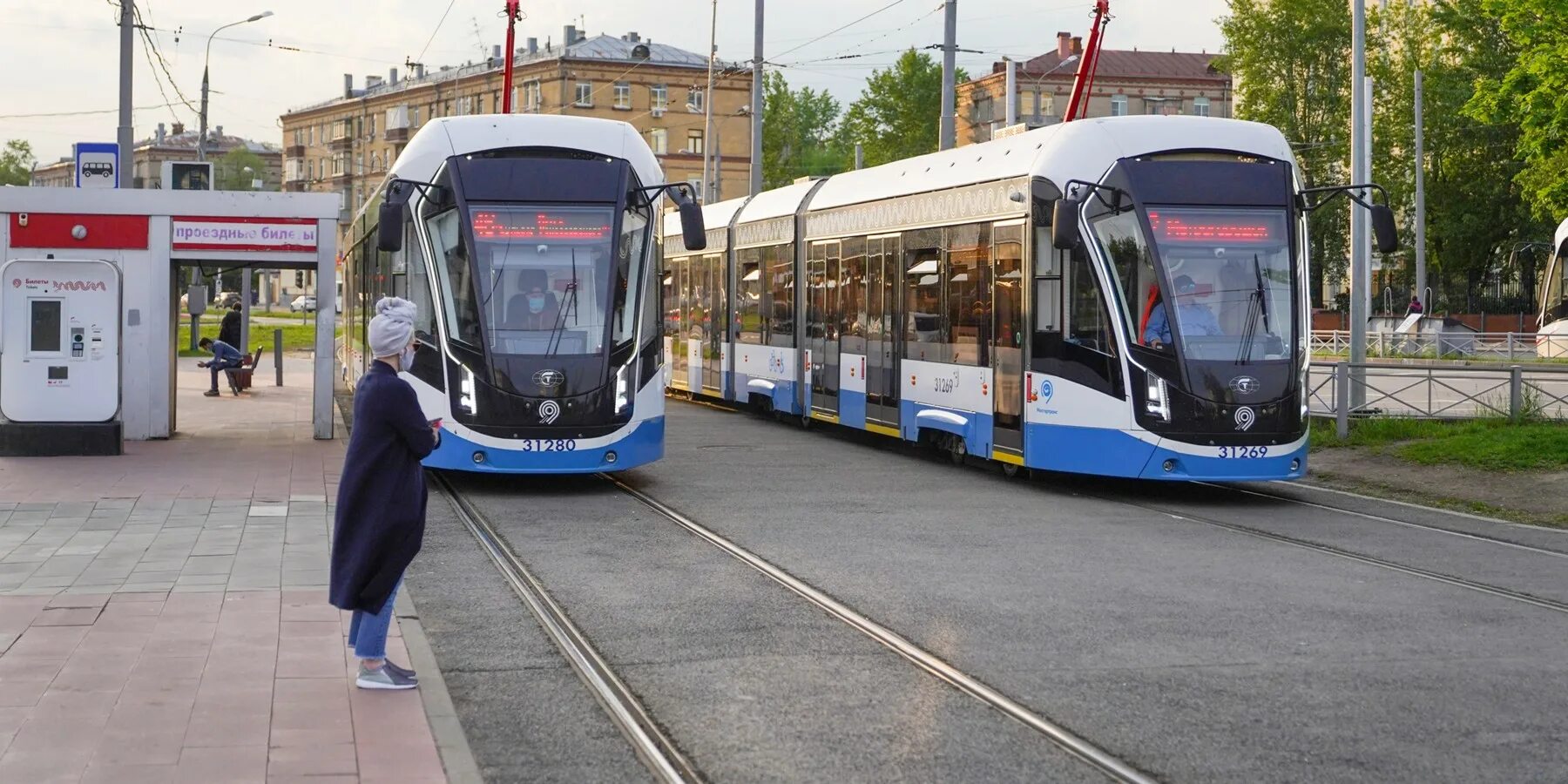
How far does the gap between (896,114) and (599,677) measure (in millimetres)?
86584

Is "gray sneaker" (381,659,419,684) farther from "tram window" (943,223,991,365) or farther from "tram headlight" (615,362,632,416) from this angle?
"tram window" (943,223,991,365)

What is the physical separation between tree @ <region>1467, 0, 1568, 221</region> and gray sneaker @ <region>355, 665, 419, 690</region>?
82.5ft

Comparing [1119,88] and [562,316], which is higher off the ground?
[1119,88]

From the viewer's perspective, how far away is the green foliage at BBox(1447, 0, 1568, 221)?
31438mm

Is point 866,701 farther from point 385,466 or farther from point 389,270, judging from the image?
point 389,270

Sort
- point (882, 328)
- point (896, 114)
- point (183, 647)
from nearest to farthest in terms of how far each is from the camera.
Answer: point (183, 647), point (882, 328), point (896, 114)

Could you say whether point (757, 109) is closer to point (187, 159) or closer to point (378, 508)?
point (378, 508)

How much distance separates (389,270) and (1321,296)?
6702 centimetres

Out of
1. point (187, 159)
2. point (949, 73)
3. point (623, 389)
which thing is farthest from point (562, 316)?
point (187, 159)

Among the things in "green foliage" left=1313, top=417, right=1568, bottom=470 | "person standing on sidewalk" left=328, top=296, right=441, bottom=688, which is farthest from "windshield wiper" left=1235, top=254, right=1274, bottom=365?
"person standing on sidewalk" left=328, top=296, right=441, bottom=688

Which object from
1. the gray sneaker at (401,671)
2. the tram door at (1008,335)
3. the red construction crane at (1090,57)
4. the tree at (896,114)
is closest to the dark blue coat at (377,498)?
the gray sneaker at (401,671)

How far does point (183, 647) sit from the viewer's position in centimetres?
834

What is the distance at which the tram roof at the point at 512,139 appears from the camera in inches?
635

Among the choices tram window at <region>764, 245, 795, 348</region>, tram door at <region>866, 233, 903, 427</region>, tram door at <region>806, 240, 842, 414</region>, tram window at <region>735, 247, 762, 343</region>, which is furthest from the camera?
tram window at <region>735, 247, 762, 343</region>
